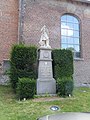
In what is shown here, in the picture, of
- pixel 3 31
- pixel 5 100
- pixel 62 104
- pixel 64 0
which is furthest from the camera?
pixel 64 0

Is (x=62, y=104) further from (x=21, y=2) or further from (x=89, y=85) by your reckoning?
(x=21, y=2)

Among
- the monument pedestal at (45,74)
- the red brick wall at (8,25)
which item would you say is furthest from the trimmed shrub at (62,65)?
the red brick wall at (8,25)

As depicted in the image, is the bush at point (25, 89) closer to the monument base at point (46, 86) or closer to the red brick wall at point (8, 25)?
the monument base at point (46, 86)

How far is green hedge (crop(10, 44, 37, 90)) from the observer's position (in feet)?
43.1

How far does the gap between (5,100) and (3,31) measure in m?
7.13

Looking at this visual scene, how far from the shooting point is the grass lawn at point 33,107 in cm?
961

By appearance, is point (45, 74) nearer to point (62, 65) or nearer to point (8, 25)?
point (62, 65)

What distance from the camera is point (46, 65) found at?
43.5 ft

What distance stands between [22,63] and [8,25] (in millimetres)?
5469

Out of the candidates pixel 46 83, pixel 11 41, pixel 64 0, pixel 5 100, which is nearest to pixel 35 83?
pixel 46 83

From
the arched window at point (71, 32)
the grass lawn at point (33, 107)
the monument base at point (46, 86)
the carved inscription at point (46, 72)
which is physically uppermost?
the arched window at point (71, 32)

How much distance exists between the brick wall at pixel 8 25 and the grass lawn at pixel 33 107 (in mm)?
5548

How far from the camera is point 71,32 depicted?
1972 centimetres

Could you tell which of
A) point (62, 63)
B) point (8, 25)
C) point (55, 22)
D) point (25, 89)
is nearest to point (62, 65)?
point (62, 63)
